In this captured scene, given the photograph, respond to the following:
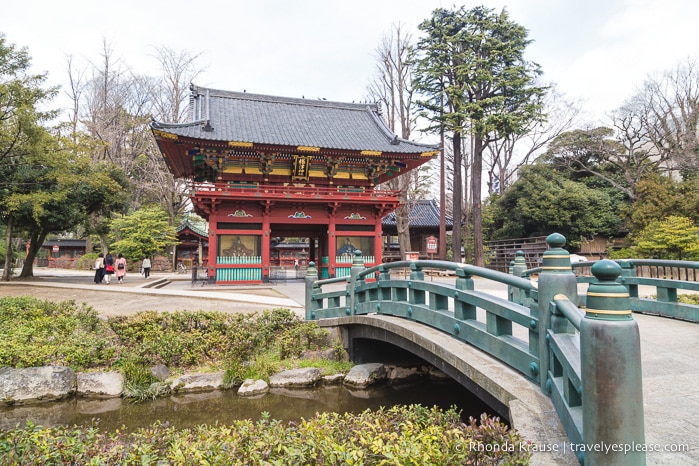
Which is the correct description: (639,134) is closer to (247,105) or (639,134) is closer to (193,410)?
(247,105)

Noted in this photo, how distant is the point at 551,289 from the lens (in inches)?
129

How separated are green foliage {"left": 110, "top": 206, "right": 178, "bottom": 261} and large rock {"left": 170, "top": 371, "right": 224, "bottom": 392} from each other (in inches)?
883

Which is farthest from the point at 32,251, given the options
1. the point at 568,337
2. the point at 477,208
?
the point at 477,208

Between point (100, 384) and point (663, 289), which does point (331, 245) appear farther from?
point (663, 289)

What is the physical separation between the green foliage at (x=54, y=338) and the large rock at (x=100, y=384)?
1.56ft

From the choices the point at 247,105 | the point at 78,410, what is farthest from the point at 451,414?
the point at 247,105

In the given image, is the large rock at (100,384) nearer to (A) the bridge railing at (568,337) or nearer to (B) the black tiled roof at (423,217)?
(A) the bridge railing at (568,337)

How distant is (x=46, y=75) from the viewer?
52.4 feet

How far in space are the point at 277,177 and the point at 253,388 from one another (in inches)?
541

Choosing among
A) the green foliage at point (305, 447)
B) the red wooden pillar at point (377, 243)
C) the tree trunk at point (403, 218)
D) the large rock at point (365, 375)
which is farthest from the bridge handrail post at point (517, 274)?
the tree trunk at point (403, 218)

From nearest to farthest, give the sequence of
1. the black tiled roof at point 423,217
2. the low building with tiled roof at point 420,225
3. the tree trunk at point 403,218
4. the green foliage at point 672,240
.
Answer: the green foliage at point 672,240 < the tree trunk at point 403,218 < the black tiled roof at point 423,217 < the low building with tiled roof at point 420,225

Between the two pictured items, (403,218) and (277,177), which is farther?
(403,218)

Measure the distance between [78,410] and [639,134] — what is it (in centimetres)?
3288

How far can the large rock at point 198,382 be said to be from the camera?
7219mm
